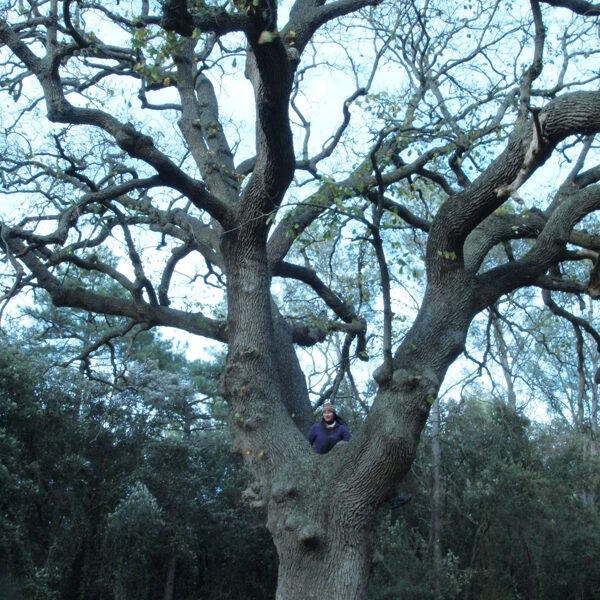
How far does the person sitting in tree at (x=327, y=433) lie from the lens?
6.34 metres

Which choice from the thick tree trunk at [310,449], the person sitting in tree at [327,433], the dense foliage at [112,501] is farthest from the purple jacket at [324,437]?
the dense foliage at [112,501]

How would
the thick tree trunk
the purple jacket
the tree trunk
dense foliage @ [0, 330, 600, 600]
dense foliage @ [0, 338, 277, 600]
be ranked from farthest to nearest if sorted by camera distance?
the tree trunk
dense foliage @ [0, 330, 600, 600]
dense foliage @ [0, 338, 277, 600]
the purple jacket
the thick tree trunk

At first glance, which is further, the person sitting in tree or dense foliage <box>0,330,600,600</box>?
dense foliage <box>0,330,600,600</box>

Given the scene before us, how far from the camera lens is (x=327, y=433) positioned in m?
6.40

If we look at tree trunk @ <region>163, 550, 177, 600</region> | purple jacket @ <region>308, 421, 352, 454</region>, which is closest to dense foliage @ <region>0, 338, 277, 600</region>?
tree trunk @ <region>163, 550, 177, 600</region>

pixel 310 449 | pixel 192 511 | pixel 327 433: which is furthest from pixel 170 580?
pixel 310 449

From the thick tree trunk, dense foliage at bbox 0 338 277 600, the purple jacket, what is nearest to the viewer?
the thick tree trunk

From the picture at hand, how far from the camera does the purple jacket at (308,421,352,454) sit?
20.8 feet

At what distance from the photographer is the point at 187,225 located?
748cm

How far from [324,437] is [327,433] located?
0.06 m

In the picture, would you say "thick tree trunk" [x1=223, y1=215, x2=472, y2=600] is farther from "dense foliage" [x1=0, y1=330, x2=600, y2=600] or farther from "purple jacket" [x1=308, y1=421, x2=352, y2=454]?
"dense foliage" [x1=0, y1=330, x2=600, y2=600]

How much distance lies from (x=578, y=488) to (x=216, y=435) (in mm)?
7928

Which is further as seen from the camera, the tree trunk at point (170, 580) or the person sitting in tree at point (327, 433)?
the tree trunk at point (170, 580)

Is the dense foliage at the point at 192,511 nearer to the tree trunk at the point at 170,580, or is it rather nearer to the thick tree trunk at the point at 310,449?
the tree trunk at the point at 170,580
